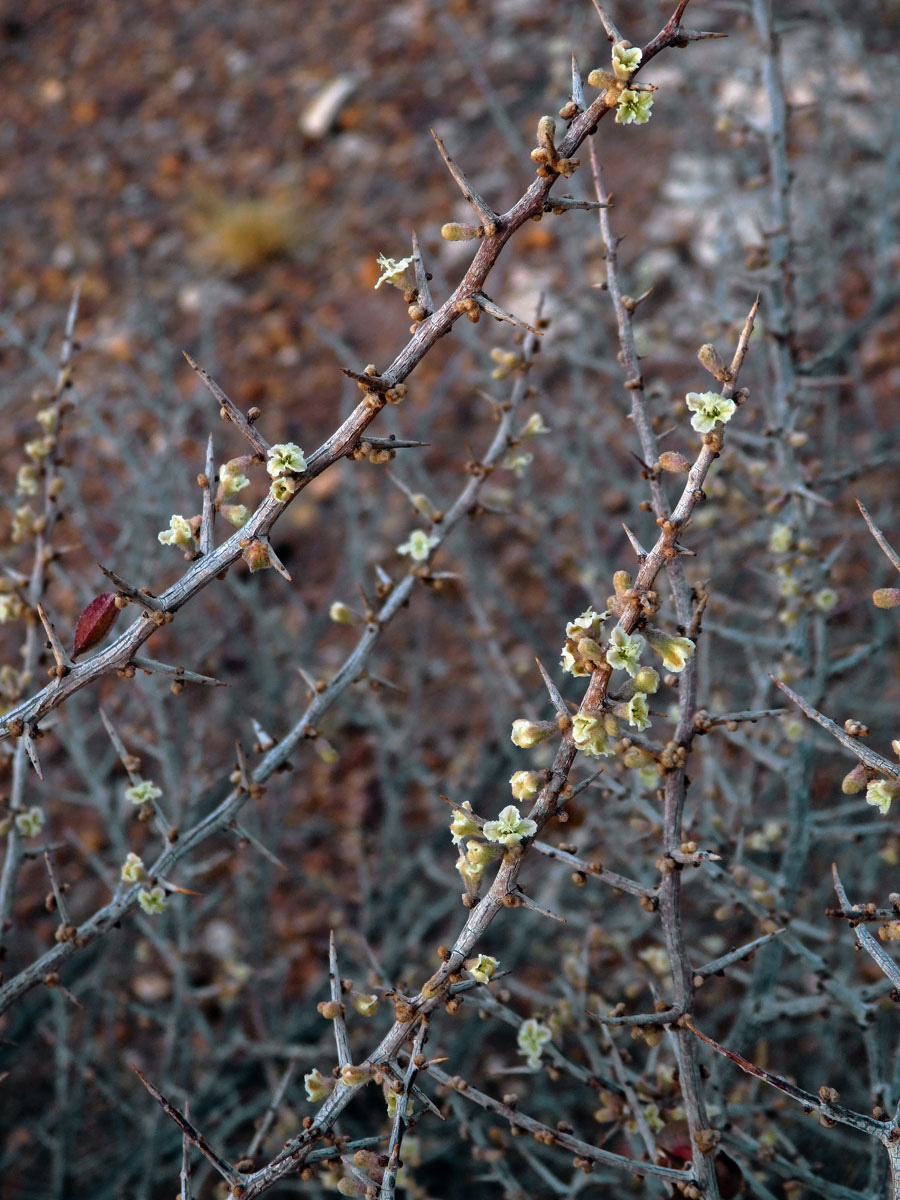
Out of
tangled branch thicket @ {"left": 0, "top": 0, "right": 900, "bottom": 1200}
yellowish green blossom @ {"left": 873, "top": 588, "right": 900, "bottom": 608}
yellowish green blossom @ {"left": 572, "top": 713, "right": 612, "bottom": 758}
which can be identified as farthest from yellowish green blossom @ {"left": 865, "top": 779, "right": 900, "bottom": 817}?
yellowish green blossom @ {"left": 572, "top": 713, "right": 612, "bottom": 758}

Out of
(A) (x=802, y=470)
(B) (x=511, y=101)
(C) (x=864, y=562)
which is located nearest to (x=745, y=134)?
(A) (x=802, y=470)

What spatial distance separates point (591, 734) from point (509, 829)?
0.18 m

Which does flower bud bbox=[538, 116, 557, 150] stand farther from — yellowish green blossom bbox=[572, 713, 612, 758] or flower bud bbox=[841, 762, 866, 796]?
flower bud bbox=[841, 762, 866, 796]

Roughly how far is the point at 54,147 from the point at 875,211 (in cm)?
589

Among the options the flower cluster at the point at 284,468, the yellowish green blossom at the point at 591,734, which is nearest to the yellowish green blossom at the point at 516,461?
the flower cluster at the point at 284,468

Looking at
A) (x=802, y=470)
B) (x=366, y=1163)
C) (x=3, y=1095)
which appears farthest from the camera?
(x=3, y=1095)

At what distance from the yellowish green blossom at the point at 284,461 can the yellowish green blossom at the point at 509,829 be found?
52cm

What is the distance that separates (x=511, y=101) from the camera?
6.65 metres

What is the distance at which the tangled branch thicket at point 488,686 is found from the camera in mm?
1427

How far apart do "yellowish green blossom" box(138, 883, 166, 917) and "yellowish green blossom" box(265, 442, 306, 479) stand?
2.41 ft

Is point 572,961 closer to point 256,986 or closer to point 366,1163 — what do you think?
point 366,1163

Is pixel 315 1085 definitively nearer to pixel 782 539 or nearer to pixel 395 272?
pixel 395 272

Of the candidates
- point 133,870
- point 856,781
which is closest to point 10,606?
point 133,870

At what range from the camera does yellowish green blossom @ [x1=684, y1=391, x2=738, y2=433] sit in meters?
1.31
